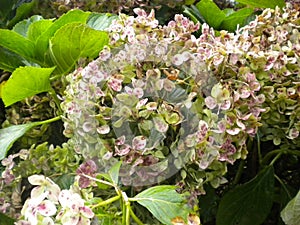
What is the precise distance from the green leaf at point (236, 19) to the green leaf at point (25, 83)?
28 centimetres

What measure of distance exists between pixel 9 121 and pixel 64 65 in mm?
132

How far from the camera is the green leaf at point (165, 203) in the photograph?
1.36 feet

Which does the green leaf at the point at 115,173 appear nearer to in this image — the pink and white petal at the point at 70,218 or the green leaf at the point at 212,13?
the pink and white petal at the point at 70,218

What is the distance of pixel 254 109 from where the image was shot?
473 mm

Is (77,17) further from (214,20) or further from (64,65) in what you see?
(214,20)

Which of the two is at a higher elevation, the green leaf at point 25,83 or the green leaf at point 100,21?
the green leaf at point 100,21

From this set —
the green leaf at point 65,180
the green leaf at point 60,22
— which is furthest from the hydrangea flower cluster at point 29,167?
the green leaf at point 60,22

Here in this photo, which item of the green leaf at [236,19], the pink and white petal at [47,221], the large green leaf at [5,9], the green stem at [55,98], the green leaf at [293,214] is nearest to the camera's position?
the pink and white petal at [47,221]

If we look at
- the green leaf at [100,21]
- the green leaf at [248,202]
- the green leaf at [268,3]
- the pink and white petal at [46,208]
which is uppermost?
the green leaf at [268,3]

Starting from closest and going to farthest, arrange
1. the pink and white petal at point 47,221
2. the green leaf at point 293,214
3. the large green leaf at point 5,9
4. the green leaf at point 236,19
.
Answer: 1. the pink and white petal at point 47,221
2. the green leaf at point 293,214
3. the green leaf at point 236,19
4. the large green leaf at point 5,9

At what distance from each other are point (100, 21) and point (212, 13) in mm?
193

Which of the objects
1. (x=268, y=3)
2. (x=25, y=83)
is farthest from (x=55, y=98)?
(x=268, y=3)

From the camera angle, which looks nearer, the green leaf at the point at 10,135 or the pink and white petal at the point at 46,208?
the pink and white petal at the point at 46,208

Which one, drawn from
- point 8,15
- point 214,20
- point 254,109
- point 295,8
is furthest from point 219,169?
point 8,15
